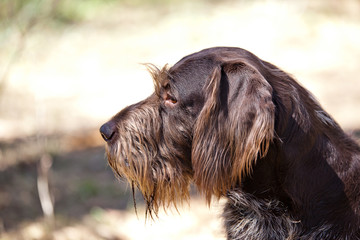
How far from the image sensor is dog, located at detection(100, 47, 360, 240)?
9.71 ft

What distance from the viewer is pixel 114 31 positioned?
587 inches

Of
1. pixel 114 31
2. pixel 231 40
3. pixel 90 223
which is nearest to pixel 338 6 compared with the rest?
pixel 231 40

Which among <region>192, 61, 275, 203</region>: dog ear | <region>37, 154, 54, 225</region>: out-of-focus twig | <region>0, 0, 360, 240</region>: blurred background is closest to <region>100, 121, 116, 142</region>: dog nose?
<region>192, 61, 275, 203</region>: dog ear

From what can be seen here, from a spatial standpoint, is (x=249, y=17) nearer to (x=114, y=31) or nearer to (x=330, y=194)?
(x=114, y=31)

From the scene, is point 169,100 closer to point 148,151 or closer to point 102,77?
point 148,151

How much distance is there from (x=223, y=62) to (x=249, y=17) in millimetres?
12165

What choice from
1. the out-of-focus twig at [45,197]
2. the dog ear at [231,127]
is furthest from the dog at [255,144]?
the out-of-focus twig at [45,197]

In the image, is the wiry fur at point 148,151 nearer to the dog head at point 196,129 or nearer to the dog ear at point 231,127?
the dog head at point 196,129

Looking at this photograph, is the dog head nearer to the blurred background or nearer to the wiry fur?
the wiry fur

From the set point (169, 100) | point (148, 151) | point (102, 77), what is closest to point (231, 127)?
point (169, 100)

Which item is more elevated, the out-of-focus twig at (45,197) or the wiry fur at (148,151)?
the wiry fur at (148,151)

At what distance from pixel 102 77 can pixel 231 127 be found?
8963 millimetres

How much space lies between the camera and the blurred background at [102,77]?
18.8ft

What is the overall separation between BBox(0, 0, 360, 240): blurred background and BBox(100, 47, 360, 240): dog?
57cm
